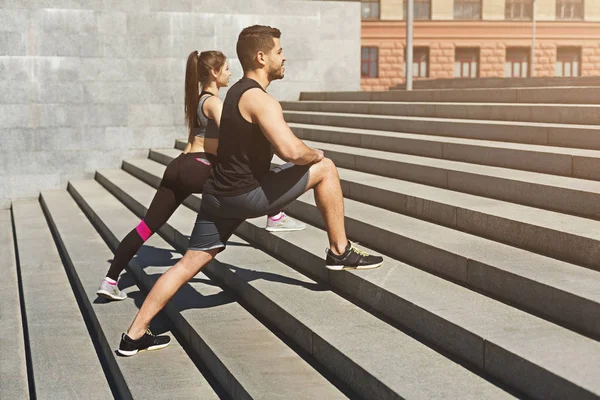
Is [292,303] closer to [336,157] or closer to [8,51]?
[336,157]

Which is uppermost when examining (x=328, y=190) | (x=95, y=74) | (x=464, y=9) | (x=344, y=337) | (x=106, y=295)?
(x=464, y=9)

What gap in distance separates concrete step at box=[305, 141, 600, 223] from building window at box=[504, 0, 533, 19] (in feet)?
133

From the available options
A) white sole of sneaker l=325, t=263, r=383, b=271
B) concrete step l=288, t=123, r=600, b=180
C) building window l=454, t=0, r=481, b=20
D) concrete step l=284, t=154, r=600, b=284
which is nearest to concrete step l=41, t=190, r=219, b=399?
white sole of sneaker l=325, t=263, r=383, b=271

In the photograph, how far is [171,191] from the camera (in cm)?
586

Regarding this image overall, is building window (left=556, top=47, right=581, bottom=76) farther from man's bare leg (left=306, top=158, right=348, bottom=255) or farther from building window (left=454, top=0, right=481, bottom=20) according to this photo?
man's bare leg (left=306, top=158, right=348, bottom=255)

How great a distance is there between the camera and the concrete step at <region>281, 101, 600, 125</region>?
23.9 feet

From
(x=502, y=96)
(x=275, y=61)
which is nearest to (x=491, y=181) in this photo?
(x=275, y=61)

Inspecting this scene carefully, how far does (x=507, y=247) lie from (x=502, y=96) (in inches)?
164

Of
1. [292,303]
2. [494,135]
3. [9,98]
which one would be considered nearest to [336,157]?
[494,135]

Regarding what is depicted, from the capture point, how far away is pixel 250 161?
4633mm

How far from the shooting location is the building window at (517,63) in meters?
46.3

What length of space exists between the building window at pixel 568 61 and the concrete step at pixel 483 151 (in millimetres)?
39151

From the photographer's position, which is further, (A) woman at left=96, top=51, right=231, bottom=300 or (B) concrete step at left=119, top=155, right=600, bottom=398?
(A) woman at left=96, top=51, right=231, bottom=300

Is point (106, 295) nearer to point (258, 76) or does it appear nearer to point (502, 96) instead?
point (258, 76)
